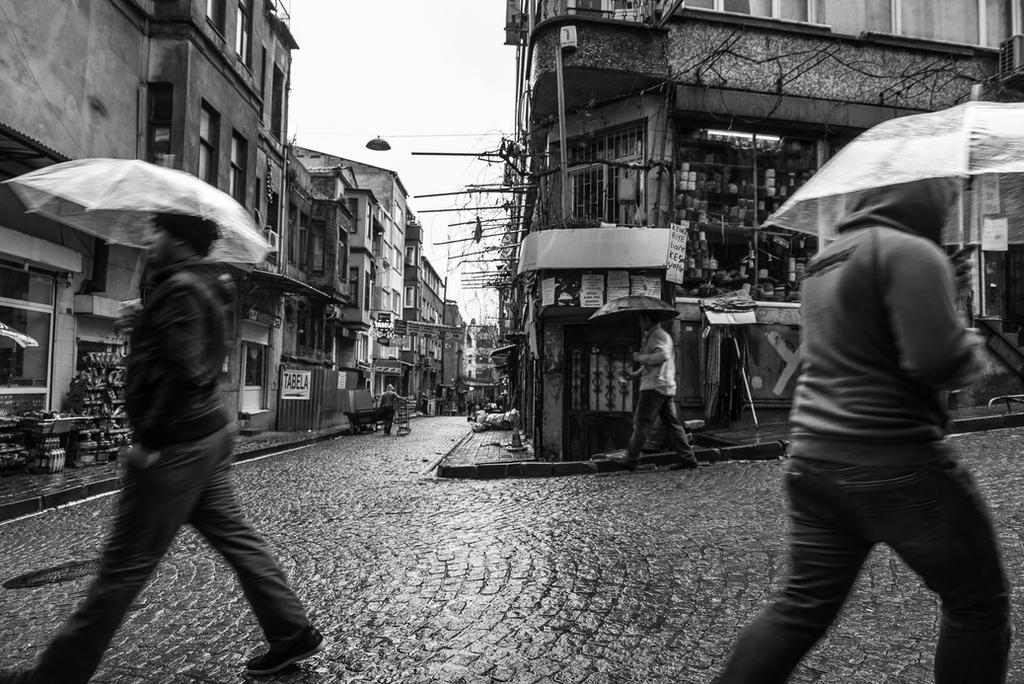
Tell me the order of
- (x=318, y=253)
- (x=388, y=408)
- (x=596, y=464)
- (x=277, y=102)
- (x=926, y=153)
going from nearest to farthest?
(x=926, y=153) → (x=596, y=464) → (x=388, y=408) → (x=277, y=102) → (x=318, y=253)

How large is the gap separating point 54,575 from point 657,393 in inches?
246

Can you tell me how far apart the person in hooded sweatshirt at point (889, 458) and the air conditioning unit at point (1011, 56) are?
577 inches

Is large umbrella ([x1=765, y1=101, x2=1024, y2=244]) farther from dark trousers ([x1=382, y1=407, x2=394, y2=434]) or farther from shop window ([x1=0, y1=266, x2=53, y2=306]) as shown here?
dark trousers ([x1=382, y1=407, x2=394, y2=434])

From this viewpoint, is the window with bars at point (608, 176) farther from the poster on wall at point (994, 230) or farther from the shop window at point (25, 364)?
the poster on wall at point (994, 230)

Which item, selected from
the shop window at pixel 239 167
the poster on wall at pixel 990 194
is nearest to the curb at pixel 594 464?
the poster on wall at pixel 990 194

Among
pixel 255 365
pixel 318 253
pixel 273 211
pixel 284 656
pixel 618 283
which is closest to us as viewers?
pixel 284 656

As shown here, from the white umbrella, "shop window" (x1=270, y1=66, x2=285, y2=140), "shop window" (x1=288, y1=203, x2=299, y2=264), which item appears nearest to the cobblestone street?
the white umbrella

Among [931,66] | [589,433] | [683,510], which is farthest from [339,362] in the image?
[683,510]

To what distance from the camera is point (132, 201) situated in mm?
3266

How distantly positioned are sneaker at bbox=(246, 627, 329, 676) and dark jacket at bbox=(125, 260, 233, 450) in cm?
97

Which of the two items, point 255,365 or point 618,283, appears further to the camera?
point 255,365

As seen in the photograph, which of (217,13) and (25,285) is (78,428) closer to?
(25,285)

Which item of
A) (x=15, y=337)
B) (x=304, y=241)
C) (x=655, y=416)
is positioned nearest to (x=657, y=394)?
(x=655, y=416)

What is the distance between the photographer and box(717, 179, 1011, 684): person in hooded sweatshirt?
1948mm
